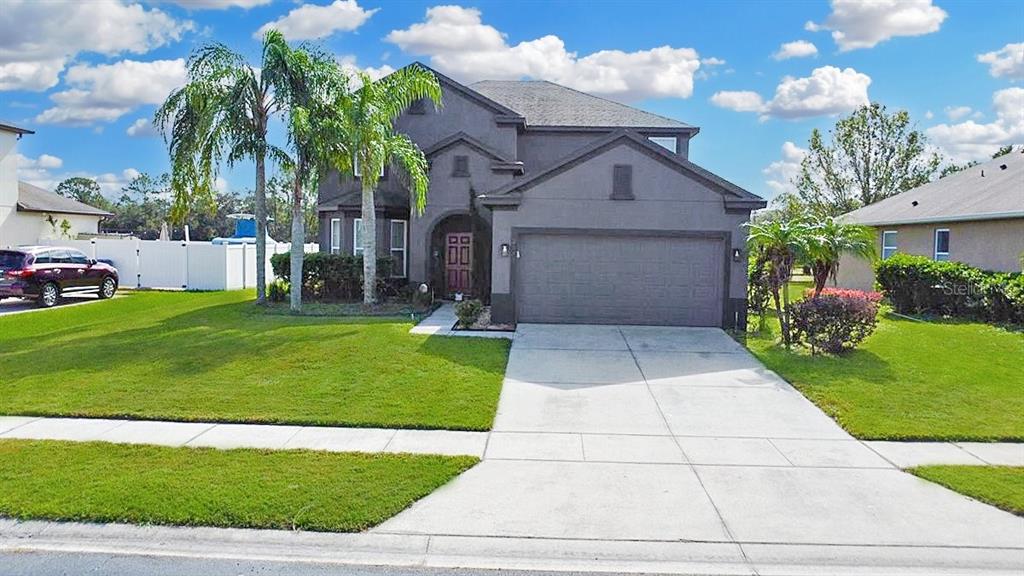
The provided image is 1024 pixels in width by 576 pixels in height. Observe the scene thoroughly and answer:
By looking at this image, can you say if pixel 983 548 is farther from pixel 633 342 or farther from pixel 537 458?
pixel 633 342

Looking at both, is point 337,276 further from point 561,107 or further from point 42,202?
point 42,202

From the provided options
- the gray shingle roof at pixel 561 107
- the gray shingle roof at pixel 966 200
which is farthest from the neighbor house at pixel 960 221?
the gray shingle roof at pixel 561 107

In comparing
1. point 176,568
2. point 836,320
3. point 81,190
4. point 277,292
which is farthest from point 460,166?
point 81,190

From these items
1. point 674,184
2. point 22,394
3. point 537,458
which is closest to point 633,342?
point 674,184

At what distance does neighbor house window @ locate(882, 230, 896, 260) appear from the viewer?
23.5 meters

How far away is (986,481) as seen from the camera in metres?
6.62

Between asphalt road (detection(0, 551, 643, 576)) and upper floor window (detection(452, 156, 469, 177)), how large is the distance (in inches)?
594

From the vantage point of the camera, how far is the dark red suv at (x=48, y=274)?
1931cm

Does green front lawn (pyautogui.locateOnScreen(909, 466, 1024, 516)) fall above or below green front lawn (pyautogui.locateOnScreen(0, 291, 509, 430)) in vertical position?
below

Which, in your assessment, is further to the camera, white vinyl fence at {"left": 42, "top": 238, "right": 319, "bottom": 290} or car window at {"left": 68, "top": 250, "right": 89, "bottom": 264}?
white vinyl fence at {"left": 42, "top": 238, "right": 319, "bottom": 290}

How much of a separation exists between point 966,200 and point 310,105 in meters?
18.1

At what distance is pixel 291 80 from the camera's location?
16.5 meters

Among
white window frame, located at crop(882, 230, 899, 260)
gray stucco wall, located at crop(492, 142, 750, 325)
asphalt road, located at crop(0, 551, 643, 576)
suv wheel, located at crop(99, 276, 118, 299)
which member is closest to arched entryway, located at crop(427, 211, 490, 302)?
gray stucco wall, located at crop(492, 142, 750, 325)

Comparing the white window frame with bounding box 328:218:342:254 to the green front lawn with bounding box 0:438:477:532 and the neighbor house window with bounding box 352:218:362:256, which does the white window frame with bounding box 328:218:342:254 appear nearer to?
the neighbor house window with bounding box 352:218:362:256
